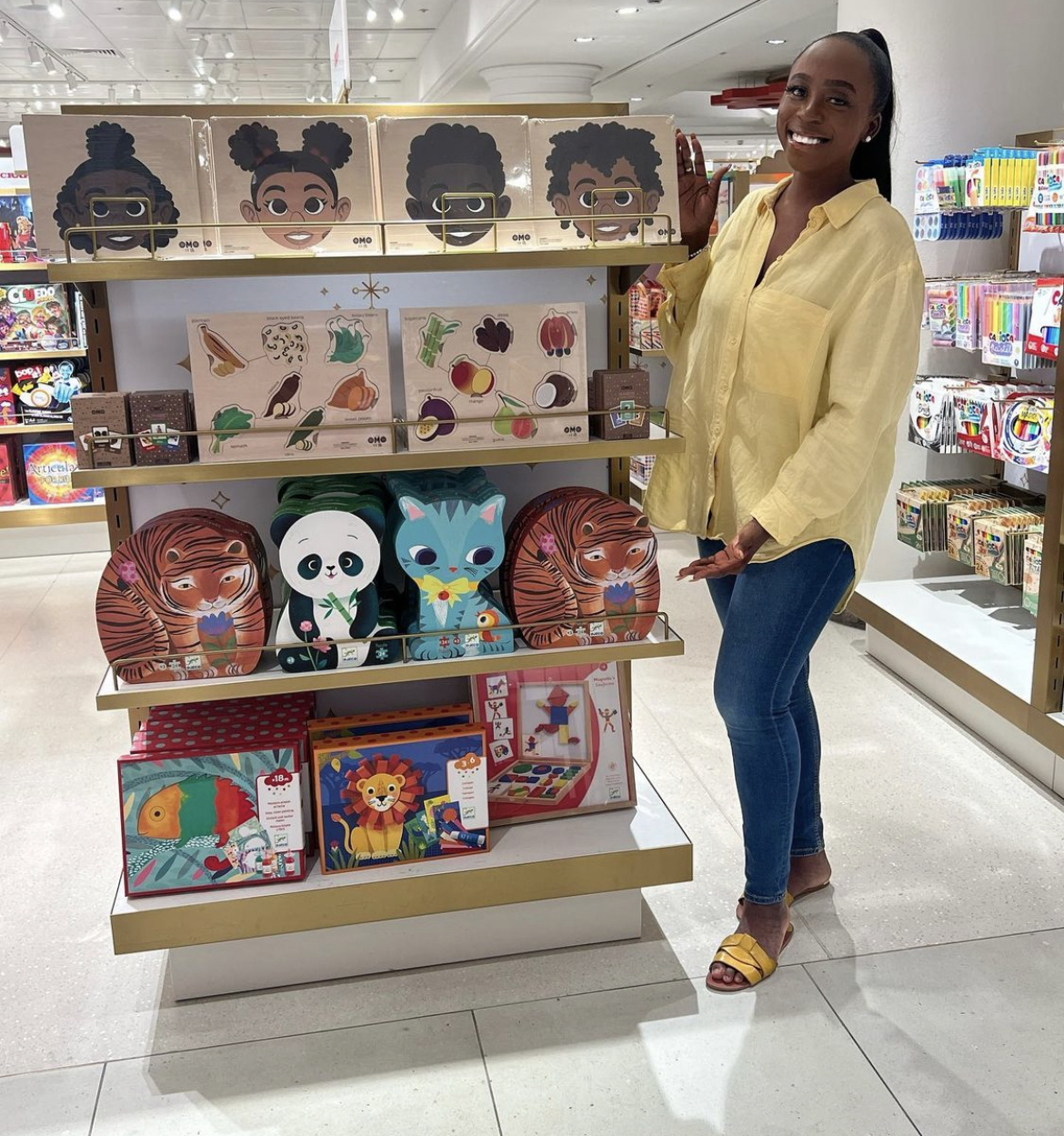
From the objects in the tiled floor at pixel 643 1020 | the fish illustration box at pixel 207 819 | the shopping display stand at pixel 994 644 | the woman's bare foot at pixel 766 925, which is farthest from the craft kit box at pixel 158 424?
the shopping display stand at pixel 994 644

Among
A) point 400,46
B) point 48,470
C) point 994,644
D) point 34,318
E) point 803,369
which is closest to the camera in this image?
point 803,369

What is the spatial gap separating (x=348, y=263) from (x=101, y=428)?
0.51m

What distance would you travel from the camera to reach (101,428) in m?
1.95

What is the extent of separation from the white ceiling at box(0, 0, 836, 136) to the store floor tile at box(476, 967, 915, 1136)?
711 centimetres

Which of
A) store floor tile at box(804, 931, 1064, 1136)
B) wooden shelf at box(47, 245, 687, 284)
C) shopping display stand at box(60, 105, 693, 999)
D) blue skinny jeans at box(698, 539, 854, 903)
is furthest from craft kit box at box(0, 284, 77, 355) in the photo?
store floor tile at box(804, 931, 1064, 1136)

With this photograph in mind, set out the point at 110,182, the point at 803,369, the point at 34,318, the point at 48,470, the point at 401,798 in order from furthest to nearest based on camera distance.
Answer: the point at 48,470, the point at 34,318, the point at 401,798, the point at 803,369, the point at 110,182

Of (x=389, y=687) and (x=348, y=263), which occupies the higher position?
(x=348, y=263)

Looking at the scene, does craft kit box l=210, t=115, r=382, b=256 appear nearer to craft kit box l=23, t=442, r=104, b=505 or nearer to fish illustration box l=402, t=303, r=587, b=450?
fish illustration box l=402, t=303, r=587, b=450

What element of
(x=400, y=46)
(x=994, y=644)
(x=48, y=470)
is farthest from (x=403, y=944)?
(x=400, y=46)

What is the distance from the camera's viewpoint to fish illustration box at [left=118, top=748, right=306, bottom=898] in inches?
84.5

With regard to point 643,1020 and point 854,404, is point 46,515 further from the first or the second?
point 854,404

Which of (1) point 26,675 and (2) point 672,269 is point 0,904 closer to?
(1) point 26,675

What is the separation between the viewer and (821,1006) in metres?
2.20

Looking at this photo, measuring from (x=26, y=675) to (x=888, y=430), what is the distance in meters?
3.35
